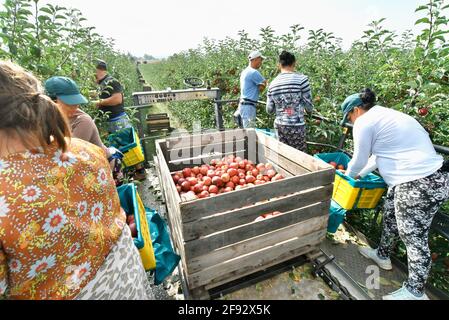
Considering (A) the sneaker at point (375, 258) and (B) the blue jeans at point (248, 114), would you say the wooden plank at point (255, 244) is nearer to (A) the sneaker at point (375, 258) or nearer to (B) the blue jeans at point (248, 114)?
(A) the sneaker at point (375, 258)

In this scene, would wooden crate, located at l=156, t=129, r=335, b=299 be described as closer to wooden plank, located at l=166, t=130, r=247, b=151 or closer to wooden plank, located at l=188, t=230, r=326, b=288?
wooden plank, located at l=188, t=230, r=326, b=288

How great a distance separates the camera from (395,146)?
194 centimetres

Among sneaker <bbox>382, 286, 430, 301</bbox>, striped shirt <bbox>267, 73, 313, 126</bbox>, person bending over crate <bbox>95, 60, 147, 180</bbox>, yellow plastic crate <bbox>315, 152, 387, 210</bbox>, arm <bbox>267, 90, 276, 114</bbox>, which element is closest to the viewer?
sneaker <bbox>382, 286, 430, 301</bbox>

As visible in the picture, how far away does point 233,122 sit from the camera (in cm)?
579

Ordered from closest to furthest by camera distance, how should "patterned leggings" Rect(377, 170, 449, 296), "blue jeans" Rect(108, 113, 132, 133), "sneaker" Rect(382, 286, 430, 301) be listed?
"patterned leggings" Rect(377, 170, 449, 296) < "sneaker" Rect(382, 286, 430, 301) < "blue jeans" Rect(108, 113, 132, 133)

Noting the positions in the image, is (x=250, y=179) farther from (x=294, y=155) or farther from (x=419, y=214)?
(x=419, y=214)

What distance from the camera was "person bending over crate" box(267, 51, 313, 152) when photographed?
317 centimetres

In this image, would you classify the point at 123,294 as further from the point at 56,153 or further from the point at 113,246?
the point at 56,153

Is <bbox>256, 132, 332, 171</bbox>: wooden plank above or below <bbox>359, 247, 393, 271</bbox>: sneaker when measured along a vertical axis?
above

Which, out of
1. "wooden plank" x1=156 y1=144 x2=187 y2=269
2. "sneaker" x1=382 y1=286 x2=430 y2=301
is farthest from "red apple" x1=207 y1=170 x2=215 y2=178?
"sneaker" x1=382 y1=286 x2=430 y2=301

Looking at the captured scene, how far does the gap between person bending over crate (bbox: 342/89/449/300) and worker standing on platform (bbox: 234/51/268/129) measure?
2.27 metres

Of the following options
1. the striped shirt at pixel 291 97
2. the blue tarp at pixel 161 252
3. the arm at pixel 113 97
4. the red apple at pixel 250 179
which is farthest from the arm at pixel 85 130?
the striped shirt at pixel 291 97

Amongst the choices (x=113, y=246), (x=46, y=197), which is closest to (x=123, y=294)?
(x=113, y=246)

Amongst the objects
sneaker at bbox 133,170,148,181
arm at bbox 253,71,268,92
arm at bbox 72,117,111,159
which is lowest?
sneaker at bbox 133,170,148,181
